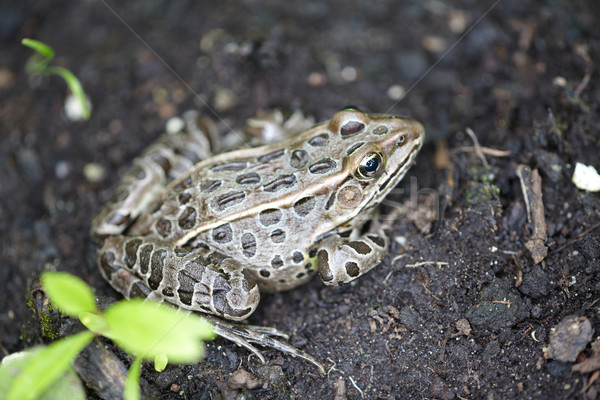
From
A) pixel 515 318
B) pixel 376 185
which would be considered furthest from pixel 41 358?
pixel 515 318

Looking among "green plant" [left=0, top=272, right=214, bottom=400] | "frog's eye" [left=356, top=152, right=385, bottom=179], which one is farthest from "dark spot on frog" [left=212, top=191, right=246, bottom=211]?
"green plant" [left=0, top=272, right=214, bottom=400]

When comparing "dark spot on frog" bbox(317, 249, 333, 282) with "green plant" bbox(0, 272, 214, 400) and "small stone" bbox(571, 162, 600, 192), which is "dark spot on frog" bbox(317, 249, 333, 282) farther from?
"small stone" bbox(571, 162, 600, 192)

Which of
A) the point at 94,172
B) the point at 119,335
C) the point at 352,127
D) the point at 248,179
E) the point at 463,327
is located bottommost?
the point at 463,327

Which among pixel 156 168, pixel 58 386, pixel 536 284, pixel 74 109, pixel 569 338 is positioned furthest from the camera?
pixel 74 109

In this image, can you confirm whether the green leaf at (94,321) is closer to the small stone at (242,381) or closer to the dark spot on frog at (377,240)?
the small stone at (242,381)

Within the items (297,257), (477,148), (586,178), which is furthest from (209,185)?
(586,178)

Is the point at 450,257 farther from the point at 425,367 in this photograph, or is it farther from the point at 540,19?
the point at 540,19

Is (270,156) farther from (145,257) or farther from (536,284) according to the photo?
(536,284)
